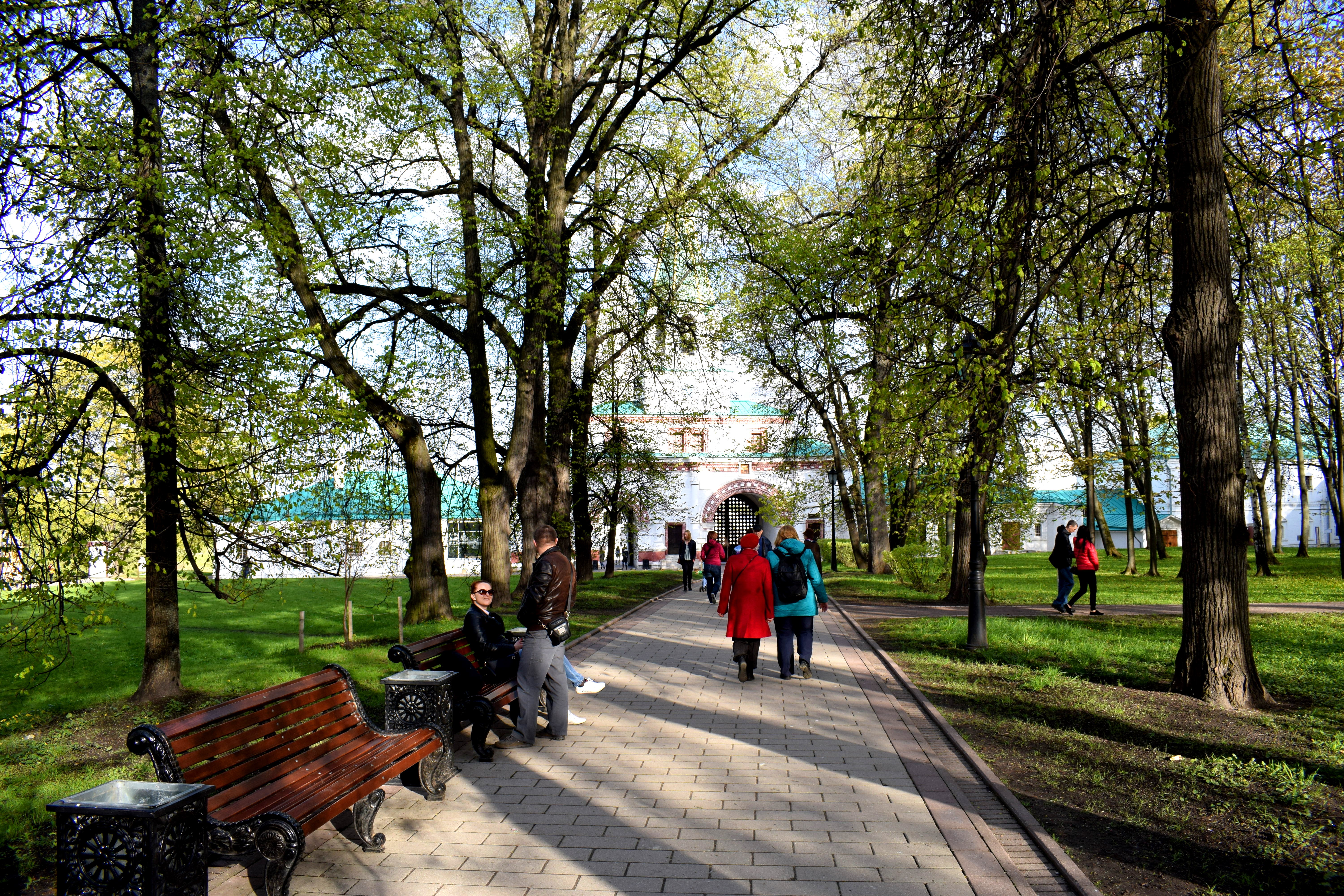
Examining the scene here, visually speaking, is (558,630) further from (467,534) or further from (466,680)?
(467,534)

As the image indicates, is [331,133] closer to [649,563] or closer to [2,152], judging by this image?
[2,152]

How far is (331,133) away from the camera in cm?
1148

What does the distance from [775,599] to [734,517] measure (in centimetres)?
4840

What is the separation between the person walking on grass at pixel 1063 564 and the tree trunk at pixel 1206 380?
28.2 ft

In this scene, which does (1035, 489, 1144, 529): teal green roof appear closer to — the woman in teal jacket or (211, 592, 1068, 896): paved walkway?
the woman in teal jacket

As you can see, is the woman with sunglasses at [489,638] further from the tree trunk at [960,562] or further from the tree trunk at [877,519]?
the tree trunk at [877,519]


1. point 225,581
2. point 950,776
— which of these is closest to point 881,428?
point 950,776

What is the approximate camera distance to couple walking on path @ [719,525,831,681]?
10.1 m

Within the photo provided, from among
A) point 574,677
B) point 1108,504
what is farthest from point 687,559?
point 1108,504

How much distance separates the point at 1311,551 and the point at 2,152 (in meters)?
55.4

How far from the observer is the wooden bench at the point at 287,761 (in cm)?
395

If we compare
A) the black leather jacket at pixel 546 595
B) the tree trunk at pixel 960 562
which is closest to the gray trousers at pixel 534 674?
the black leather jacket at pixel 546 595

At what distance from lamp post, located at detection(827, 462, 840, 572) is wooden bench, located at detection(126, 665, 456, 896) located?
1083 inches

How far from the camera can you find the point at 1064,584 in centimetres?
1684
